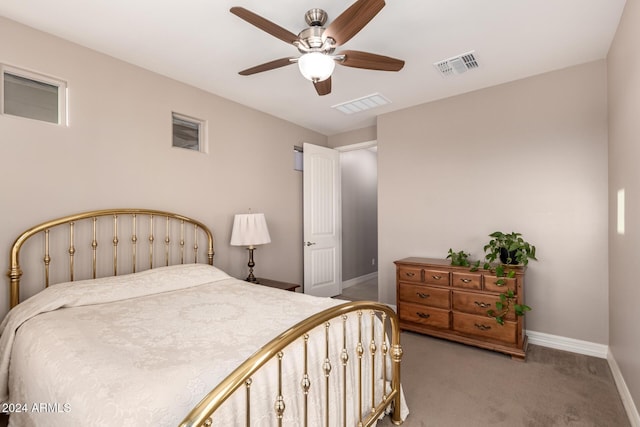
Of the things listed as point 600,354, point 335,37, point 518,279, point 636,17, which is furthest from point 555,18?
point 600,354

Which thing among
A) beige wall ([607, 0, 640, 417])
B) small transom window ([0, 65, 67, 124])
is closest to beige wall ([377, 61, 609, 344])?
beige wall ([607, 0, 640, 417])

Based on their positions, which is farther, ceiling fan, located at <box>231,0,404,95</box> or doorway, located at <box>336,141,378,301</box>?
doorway, located at <box>336,141,378,301</box>

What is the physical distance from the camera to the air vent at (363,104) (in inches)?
142

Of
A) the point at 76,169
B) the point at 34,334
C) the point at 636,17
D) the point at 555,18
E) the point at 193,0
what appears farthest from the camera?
the point at 76,169

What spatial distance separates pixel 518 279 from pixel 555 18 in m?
2.12

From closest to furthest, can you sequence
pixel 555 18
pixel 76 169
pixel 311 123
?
pixel 555 18
pixel 76 169
pixel 311 123

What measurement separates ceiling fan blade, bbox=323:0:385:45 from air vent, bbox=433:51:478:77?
139 cm

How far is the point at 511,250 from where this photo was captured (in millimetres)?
2855

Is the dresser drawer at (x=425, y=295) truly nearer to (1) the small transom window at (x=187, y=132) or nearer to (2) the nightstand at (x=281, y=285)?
(2) the nightstand at (x=281, y=285)

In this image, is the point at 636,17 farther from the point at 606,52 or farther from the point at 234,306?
the point at 234,306

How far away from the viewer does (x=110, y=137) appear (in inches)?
104

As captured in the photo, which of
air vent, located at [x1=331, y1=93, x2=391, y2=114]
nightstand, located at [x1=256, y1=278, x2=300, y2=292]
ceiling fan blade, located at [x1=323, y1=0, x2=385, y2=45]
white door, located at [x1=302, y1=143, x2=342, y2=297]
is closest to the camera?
ceiling fan blade, located at [x1=323, y1=0, x2=385, y2=45]

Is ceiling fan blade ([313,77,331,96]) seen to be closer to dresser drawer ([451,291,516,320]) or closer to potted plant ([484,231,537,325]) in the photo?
potted plant ([484,231,537,325])

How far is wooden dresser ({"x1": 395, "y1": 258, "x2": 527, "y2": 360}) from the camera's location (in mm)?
2814
